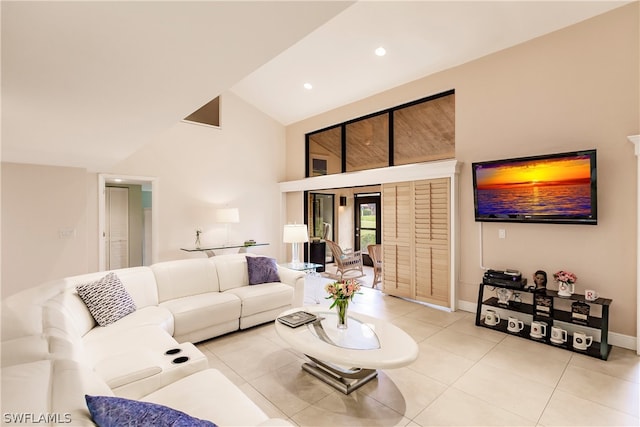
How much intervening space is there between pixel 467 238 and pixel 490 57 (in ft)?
8.30

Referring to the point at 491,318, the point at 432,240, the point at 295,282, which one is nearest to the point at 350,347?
the point at 295,282

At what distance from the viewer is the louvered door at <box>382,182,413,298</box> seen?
4.92 m

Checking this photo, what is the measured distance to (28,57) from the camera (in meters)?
1.06

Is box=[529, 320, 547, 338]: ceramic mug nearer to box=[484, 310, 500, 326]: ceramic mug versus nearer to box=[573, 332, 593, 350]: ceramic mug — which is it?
box=[573, 332, 593, 350]: ceramic mug

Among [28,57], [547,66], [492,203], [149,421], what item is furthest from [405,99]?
[149,421]

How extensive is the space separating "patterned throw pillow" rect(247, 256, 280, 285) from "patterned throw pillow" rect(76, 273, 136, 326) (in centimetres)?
148

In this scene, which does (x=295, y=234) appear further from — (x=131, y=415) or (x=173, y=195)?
(x=131, y=415)

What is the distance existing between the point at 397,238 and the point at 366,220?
3714 millimetres

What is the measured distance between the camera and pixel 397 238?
200 inches

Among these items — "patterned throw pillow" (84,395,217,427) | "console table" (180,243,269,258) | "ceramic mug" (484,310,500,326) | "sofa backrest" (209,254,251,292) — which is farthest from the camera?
"console table" (180,243,269,258)

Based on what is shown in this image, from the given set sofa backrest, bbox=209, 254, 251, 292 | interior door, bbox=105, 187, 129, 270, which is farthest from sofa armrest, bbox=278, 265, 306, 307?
interior door, bbox=105, 187, 129, 270

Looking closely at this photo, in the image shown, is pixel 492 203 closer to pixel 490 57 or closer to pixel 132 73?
pixel 490 57

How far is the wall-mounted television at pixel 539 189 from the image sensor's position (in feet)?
10.7

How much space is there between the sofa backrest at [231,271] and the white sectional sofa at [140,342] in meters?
0.01
